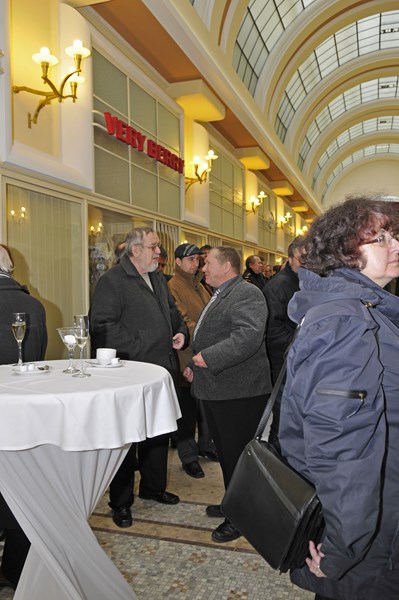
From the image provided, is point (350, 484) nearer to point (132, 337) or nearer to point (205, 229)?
point (132, 337)

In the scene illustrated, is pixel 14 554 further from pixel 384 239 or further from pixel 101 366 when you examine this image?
pixel 384 239

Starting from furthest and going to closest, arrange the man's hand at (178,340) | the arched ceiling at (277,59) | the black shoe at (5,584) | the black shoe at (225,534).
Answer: the arched ceiling at (277,59) < the man's hand at (178,340) < the black shoe at (225,534) < the black shoe at (5,584)

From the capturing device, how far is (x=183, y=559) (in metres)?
2.46

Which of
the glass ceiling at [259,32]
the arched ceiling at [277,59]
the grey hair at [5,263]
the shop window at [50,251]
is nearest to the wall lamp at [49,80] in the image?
the shop window at [50,251]

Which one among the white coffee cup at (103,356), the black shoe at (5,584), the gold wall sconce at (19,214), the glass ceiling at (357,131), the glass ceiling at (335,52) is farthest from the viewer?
the glass ceiling at (357,131)

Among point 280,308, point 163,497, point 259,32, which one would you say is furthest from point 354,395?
point 259,32

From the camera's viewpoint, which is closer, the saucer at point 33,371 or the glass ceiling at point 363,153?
the saucer at point 33,371

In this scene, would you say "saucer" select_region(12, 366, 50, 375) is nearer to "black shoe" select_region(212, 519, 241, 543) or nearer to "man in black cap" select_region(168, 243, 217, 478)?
"black shoe" select_region(212, 519, 241, 543)

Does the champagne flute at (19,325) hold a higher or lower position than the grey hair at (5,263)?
lower

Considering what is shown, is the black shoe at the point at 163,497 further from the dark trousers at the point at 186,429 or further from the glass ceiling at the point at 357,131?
the glass ceiling at the point at 357,131

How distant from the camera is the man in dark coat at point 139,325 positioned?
301 cm

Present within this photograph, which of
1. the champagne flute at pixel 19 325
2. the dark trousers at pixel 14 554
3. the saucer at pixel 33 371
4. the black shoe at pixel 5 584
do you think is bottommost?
the black shoe at pixel 5 584

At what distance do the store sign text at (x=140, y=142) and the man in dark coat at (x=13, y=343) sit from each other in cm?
354

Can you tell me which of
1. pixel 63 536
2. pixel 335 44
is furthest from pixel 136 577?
pixel 335 44
